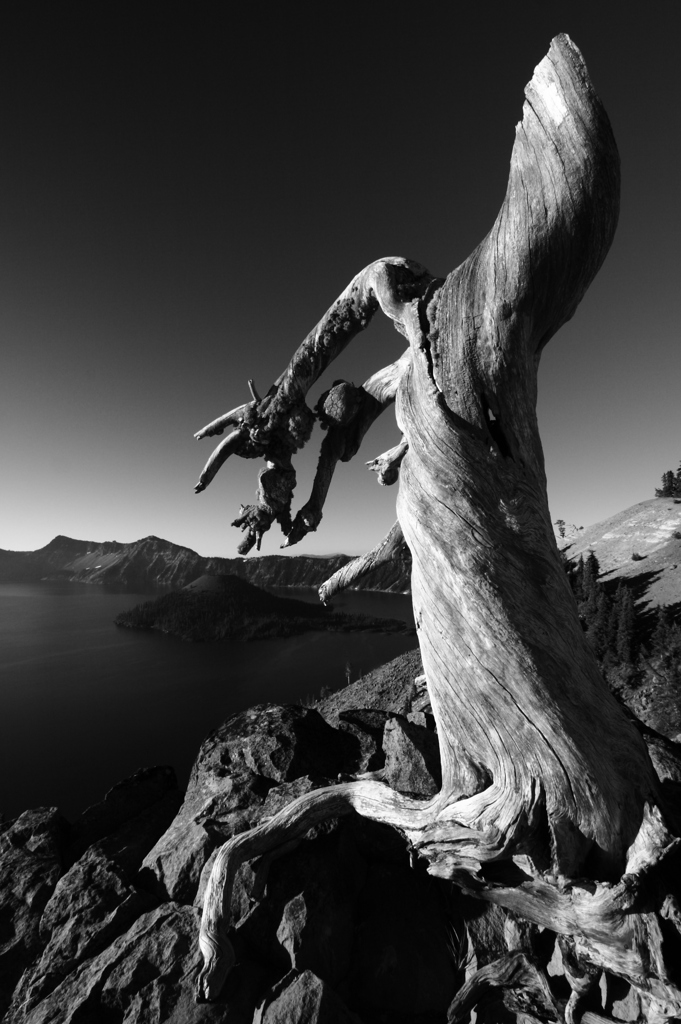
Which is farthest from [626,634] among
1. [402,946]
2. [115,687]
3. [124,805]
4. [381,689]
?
[115,687]

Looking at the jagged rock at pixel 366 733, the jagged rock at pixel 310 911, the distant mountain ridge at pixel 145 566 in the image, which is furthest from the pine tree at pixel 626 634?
the distant mountain ridge at pixel 145 566

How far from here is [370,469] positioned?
2.60 m

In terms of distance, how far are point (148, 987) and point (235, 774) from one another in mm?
1646

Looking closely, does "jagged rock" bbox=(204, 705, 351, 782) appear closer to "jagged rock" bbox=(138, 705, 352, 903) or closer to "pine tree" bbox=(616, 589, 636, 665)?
"jagged rock" bbox=(138, 705, 352, 903)

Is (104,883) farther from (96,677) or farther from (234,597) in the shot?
(234,597)

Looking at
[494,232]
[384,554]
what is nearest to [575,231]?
[494,232]

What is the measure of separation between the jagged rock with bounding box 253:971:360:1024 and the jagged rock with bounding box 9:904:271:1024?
0.16 metres

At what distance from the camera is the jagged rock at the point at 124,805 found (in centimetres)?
397

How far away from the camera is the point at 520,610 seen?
5.89 ft

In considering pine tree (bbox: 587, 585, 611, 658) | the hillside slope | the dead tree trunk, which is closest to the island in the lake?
the hillside slope

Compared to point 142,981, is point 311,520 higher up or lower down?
higher up

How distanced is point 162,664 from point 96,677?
4.13 meters

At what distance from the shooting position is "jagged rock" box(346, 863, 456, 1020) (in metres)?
2.33

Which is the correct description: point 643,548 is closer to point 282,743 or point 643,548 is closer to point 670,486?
point 670,486
